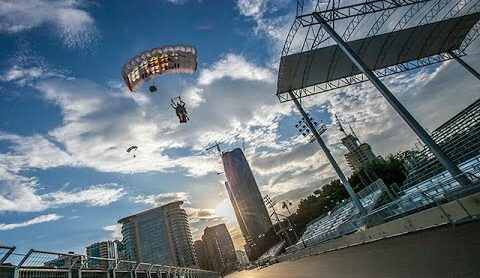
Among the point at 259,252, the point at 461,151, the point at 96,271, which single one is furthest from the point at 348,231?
the point at 259,252

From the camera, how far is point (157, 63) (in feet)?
79.2

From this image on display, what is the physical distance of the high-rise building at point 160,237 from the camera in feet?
523

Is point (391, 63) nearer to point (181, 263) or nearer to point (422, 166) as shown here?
A: point (422, 166)

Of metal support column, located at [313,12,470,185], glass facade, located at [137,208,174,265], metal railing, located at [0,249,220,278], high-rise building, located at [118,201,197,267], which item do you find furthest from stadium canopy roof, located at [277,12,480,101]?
glass facade, located at [137,208,174,265]

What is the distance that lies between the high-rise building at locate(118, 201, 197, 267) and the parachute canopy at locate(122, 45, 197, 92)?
481 feet

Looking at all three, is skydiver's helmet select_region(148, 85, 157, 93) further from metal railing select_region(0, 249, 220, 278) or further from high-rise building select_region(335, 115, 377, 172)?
high-rise building select_region(335, 115, 377, 172)

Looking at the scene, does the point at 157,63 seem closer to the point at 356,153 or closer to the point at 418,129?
the point at 418,129

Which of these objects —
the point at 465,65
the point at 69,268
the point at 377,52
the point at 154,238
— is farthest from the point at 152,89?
the point at 154,238

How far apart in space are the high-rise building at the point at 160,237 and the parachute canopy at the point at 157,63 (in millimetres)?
146482

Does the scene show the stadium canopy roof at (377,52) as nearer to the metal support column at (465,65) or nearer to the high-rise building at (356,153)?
the metal support column at (465,65)

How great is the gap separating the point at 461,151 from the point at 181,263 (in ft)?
499

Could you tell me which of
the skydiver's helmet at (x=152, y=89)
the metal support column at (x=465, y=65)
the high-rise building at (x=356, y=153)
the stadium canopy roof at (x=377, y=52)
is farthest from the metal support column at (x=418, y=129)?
the high-rise building at (x=356, y=153)

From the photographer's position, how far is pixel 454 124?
999 inches

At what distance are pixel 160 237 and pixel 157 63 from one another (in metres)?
156
